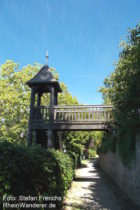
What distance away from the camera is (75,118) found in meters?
9.76

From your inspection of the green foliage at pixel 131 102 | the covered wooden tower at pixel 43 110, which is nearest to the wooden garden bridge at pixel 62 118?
the covered wooden tower at pixel 43 110

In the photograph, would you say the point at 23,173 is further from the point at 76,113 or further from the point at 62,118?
the point at 76,113

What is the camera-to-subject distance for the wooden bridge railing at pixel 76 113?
960 cm

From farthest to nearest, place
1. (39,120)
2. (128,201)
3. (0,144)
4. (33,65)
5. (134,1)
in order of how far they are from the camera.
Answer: (33,65)
(39,120)
(134,1)
(128,201)
(0,144)

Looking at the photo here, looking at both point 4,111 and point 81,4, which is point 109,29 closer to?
point 81,4

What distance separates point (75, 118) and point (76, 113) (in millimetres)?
339

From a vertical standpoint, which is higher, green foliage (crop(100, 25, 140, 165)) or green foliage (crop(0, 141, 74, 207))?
green foliage (crop(100, 25, 140, 165))

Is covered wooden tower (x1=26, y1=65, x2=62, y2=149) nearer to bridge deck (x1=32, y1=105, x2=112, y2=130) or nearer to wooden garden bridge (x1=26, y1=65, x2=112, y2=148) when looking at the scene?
wooden garden bridge (x1=26, y1=65, x2=112, y2=148)

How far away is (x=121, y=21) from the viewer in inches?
345

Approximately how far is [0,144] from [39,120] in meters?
7.04

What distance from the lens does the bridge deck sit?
9.53 meters

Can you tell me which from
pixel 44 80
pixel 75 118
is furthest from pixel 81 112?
pixel 44 80

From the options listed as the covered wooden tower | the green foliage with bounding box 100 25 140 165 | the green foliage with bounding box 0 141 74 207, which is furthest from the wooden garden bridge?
the green foliage with bounding box 0 141 74 207

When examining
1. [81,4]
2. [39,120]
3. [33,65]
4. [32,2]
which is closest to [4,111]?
[33,65]
